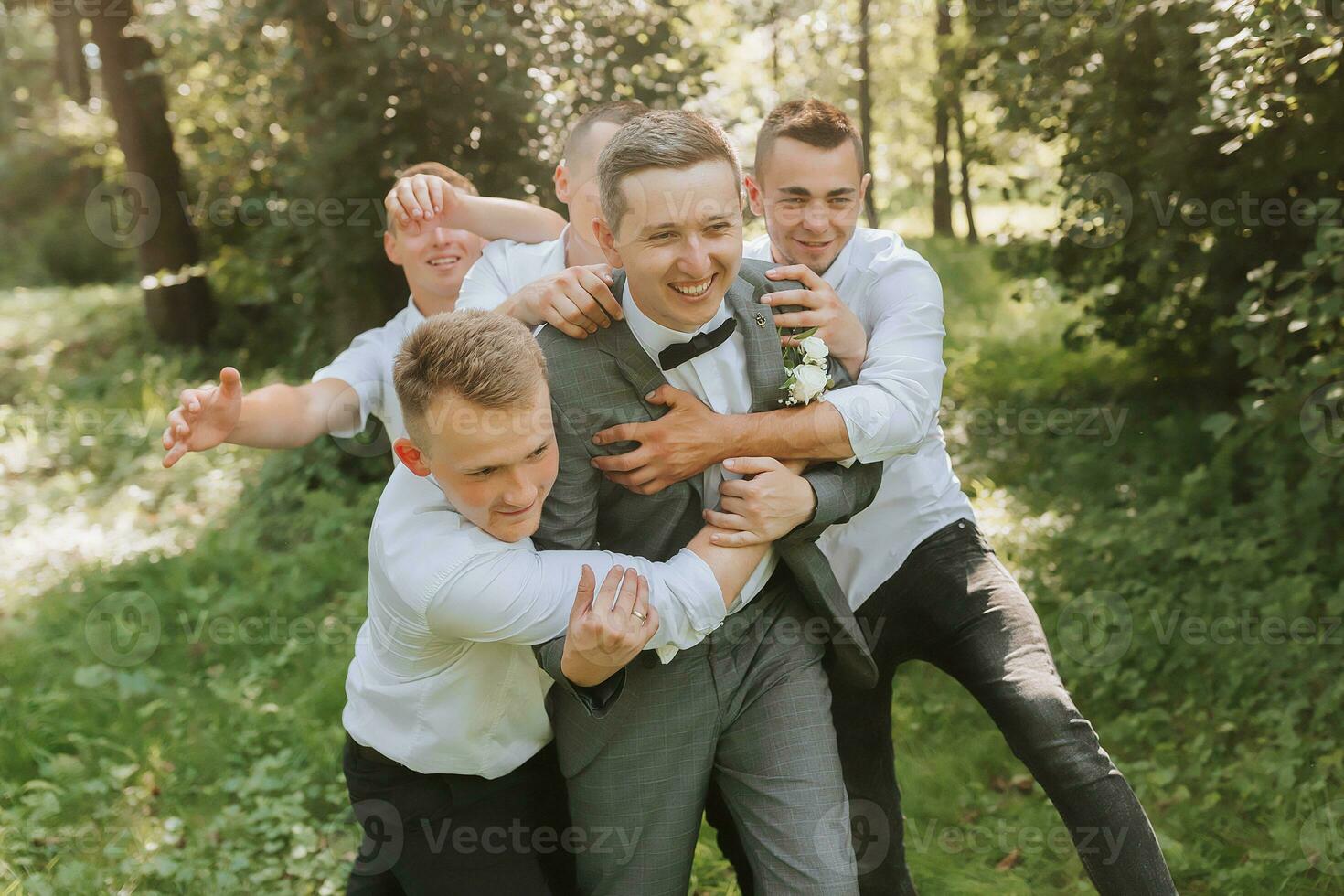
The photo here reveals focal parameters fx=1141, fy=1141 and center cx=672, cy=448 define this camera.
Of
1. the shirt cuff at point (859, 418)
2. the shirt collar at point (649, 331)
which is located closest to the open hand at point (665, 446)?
the shirt collar at point (649, 331)

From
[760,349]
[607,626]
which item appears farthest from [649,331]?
[607,626]

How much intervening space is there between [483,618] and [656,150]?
1.13m

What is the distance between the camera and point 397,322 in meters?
3.85

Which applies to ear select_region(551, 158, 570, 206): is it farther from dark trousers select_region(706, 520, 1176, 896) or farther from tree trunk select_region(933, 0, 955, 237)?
tree trunk select_region(933, 0, 955, 237)

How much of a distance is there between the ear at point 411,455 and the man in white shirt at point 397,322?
70 centimetres

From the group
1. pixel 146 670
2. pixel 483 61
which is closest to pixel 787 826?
pixel 146 670

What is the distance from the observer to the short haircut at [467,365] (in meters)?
2.46

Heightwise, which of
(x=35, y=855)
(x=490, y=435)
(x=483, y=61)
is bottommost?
(x=35, y=855)

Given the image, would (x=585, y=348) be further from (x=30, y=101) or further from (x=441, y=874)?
(x=30, y=101)

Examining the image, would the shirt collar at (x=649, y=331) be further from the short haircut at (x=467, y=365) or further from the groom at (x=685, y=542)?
the short haircut at (x=467, y=365)

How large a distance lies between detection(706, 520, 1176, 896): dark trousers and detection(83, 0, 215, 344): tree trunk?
8586 mm

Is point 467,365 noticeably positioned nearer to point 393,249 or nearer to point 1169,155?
point 393,249

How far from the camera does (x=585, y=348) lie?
277 cm

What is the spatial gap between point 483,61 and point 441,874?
16.8 ft
